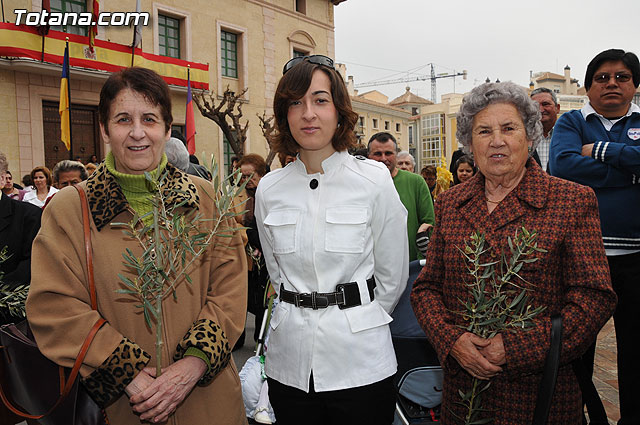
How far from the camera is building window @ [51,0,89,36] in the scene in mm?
15550

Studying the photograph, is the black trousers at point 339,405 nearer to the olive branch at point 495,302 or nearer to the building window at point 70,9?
the olive branch at point 495,302

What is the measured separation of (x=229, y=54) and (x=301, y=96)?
1983 centimetres

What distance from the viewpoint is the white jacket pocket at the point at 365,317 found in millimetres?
1985

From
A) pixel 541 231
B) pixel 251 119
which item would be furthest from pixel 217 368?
pixel 251 119

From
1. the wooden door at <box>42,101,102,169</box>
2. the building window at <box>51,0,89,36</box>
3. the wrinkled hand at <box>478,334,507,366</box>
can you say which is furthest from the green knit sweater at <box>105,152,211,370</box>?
the building window at <box>51,0,89,36</box>

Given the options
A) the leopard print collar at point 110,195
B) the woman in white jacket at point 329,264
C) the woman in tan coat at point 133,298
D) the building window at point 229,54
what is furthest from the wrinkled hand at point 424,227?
the building window at point 229,54

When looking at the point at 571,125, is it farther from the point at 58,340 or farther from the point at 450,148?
the point at 450,148

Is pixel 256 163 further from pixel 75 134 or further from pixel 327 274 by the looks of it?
pixel 75 134

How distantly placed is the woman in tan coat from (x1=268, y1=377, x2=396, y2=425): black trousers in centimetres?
24

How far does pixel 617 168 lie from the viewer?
2.86m

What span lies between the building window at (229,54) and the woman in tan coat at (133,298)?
63.3ft

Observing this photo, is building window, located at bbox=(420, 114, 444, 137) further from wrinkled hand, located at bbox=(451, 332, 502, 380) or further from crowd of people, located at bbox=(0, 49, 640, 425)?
wrinkled hand, located at bbox=(451, 332, 502, 380)

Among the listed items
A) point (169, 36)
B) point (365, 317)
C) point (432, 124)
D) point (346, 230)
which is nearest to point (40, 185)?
point (346, 230)

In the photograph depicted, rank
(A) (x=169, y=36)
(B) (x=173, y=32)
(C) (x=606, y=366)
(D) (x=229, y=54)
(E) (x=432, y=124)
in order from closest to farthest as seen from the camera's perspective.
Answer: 1. (C) (x=606, y=366)
2. (A) (x=169, y=36)
3. (B) (x=173, y=32)
4. (D) (x=229, y=54)
5. (E) (x=432, y=124)
